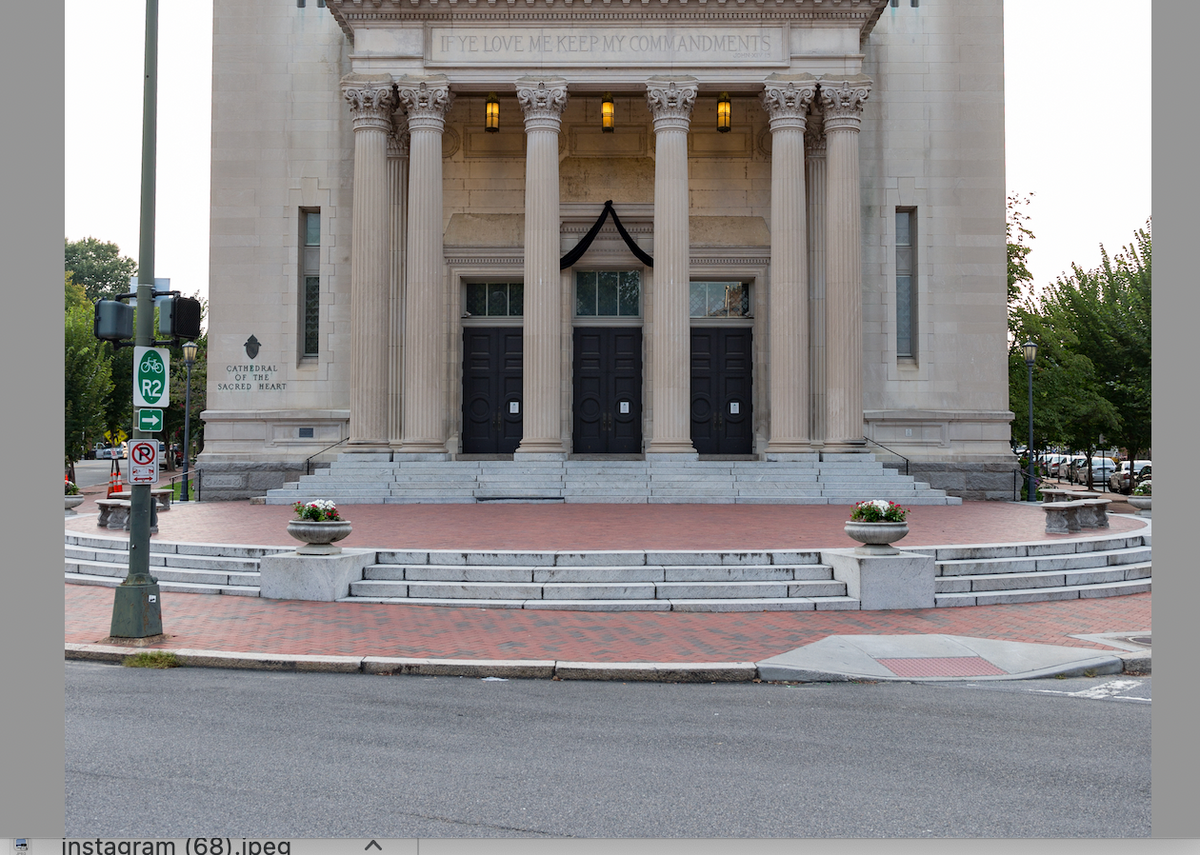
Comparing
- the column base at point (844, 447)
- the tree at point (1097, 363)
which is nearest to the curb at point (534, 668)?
the column base at point (844, 447)

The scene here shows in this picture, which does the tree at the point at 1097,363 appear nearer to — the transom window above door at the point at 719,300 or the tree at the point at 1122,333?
the tree at the point at 1122,333

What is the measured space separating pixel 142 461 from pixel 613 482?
47.0 feet

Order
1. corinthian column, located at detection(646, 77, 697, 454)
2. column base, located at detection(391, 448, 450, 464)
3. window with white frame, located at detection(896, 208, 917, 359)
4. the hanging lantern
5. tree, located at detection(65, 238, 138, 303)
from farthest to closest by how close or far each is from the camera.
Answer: tree, located at detection(65, 238, 138, 303) → window with white frame, located at detection(896, 208, 917, 359) → the hanging lantern → column base, located at detection(391, 448, 450, 464) → corinthian column, located at detection(646, 77, 697, 454)

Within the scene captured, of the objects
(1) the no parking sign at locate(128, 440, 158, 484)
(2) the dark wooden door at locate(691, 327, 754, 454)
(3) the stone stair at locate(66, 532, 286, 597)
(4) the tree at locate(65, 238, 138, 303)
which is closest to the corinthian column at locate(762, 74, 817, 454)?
(2) the dark wooden door at locate(691, 327, 754, 454)

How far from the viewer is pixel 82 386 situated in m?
47.0

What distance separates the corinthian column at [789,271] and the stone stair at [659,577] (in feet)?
36.2

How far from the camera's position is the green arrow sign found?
10.6 metres

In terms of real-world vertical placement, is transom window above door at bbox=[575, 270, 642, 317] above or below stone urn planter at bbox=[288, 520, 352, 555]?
above

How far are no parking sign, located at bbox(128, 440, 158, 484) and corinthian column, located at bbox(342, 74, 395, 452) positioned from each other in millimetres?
15215

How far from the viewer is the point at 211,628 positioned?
1119 cm

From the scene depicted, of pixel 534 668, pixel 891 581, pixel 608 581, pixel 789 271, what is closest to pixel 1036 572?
pixel 891 581

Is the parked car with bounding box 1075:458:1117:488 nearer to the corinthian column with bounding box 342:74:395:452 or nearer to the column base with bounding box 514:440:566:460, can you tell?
the column base with bounding box 514:440:566:460

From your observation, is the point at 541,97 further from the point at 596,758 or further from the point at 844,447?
the point at 596,758

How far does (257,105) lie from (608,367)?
1319cm
